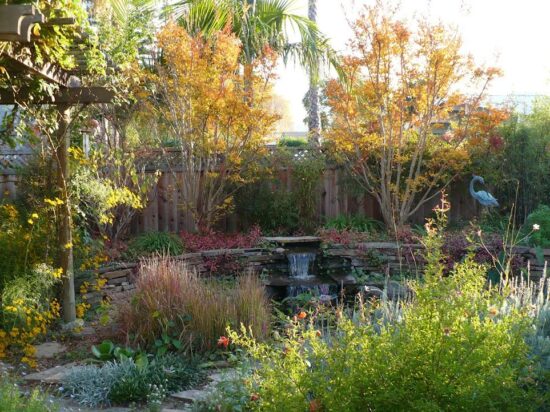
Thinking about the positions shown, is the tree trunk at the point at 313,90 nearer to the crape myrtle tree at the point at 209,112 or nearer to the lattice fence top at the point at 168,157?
the lattice fence top at the point at 168,157

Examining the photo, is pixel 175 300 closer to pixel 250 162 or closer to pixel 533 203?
pixel 250 162

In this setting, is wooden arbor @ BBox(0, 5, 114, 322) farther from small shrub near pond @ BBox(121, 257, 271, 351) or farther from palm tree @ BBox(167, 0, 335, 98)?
palm tree @ BBox(167, 0, 335, 98)

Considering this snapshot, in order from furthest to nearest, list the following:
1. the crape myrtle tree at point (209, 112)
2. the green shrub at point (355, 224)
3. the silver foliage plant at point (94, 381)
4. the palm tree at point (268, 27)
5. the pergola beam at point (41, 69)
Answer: the palm tree at point (268, 27), the green shrub at point (355, 224), the crape myrtle tree at point (209, 112), the pergola beam at point (41, 69), the silver foliage plant at point (94, 381)

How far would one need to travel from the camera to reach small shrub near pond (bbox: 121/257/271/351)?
4.96m

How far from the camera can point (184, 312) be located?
16.5 ft

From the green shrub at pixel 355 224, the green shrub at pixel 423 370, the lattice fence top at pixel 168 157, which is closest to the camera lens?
the green shrub at pixel 423 370

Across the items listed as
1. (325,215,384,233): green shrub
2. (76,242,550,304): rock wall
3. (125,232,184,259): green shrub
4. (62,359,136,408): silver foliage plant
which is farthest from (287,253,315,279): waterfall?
(62,359,136,408): silver foliage plant

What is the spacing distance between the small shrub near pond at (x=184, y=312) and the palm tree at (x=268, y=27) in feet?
23.1

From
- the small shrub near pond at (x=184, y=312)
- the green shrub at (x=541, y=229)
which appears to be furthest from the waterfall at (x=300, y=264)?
the small shrub near pond at (x=184, y=312)

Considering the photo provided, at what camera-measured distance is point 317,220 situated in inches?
416

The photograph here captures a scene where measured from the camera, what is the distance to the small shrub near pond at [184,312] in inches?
195

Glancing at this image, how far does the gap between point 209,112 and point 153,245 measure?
2033 mm

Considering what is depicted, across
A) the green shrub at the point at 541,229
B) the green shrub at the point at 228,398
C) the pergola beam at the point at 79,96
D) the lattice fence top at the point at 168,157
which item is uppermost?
the pergola beam at the point at 79,96

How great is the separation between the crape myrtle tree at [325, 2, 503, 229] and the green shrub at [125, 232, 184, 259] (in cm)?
288
